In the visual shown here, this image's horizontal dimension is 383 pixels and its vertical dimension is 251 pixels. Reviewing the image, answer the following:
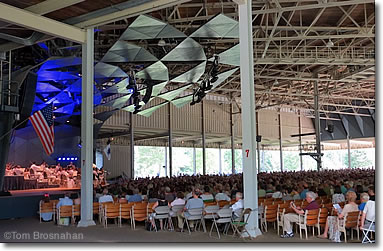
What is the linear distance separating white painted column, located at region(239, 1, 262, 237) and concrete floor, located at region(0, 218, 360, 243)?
0.69 meters

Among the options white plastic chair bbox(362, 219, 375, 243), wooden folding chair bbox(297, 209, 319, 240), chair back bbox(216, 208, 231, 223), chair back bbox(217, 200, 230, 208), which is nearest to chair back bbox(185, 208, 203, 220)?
chair back bbox(216, 208, 231, 223)

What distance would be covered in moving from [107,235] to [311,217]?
4792 mm

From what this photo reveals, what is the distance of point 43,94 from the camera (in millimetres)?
26906

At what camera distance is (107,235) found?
30.8ft

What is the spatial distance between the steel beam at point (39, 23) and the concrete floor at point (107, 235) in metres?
5.49

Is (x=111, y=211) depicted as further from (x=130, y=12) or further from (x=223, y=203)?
(x=130, y=12)

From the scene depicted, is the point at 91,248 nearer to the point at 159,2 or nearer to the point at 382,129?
the point at 382,129

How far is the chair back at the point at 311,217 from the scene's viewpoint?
8.22 metres

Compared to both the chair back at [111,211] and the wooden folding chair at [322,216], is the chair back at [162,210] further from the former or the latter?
the wooden folding chair at [322,216]

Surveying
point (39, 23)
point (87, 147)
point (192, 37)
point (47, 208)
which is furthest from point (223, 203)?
point (192, 37)

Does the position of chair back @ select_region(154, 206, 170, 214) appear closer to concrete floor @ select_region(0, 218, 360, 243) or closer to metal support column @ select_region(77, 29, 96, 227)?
concrete floor @ select_region(0, 218, 360, 243)

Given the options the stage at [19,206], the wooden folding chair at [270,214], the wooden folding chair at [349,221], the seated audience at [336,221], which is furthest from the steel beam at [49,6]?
the wooden folding chair at [349,221]

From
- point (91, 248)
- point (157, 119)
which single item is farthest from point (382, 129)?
point (157, 119)

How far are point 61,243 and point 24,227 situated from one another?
3631 millimetres
